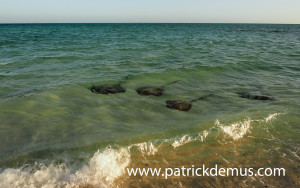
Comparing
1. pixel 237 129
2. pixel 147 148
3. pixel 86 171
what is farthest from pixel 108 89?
pixel 237 129

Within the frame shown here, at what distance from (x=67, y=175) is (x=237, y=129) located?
11.6 ft

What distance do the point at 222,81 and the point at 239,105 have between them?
2638 millimetres

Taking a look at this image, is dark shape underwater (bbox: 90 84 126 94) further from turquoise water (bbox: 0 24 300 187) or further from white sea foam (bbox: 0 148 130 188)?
white sea foam (bbox: 0 148 130 188)

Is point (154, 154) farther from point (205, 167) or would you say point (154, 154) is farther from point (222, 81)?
A: point (222, 81)

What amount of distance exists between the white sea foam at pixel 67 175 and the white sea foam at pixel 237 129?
2.28 metres

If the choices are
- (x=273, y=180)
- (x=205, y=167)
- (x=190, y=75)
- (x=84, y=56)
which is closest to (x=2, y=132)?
(x=205, y=167)

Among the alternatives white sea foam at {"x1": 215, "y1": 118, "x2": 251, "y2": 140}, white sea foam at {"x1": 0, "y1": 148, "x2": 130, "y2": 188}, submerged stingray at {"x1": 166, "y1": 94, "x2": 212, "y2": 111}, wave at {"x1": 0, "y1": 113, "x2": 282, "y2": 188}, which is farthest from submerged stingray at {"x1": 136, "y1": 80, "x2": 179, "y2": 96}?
white sea foam at {"x1": 0, "y1": 148, "x2": 130, "y2": 188}

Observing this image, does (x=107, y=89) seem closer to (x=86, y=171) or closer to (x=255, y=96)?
(x=86, y=171)

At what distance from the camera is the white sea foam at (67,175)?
3.08 meters

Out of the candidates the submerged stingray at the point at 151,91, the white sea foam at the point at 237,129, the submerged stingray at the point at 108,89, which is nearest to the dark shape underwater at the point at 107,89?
the submerged stingray at the point at 108,89

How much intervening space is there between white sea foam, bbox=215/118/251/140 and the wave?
1.08 metres

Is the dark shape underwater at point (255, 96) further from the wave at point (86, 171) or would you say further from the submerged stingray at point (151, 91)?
the wave at point (86, 171)

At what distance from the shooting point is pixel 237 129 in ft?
15.2

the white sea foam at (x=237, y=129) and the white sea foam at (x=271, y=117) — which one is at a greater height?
the white sea foam at (x=271, y=117)
